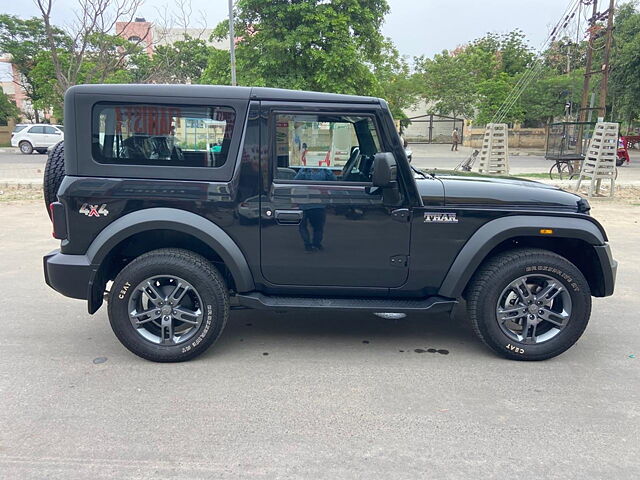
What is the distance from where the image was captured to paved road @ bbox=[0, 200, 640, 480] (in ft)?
8.41

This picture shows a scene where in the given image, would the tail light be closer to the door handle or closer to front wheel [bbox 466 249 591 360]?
→ the door handle

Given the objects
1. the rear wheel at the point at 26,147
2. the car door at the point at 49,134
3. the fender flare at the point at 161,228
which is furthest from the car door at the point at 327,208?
the rear wheel at the point at 26,147

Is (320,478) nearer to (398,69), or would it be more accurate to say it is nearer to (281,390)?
(281,390)

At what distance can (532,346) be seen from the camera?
12.2ft

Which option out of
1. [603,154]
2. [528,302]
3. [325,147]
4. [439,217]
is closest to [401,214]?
[439,217]

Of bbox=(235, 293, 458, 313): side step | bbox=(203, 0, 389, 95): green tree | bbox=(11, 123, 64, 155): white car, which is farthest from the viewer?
bbox=(11, 123, 64, 155): white car

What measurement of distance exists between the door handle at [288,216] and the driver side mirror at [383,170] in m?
0.59

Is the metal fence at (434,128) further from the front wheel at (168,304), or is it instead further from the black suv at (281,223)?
the front wheel at (168,304)

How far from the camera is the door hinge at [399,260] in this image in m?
3.64

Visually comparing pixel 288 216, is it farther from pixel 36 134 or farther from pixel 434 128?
pixel 434 128

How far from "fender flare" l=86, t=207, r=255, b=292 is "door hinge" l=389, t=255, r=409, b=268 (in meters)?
1.15

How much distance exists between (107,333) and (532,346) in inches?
136

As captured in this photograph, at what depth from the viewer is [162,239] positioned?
3777 millimetres

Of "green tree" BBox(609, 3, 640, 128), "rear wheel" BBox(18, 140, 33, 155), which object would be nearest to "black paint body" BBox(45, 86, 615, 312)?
"rear wheel" BBox(18, 140, 33, 155)
